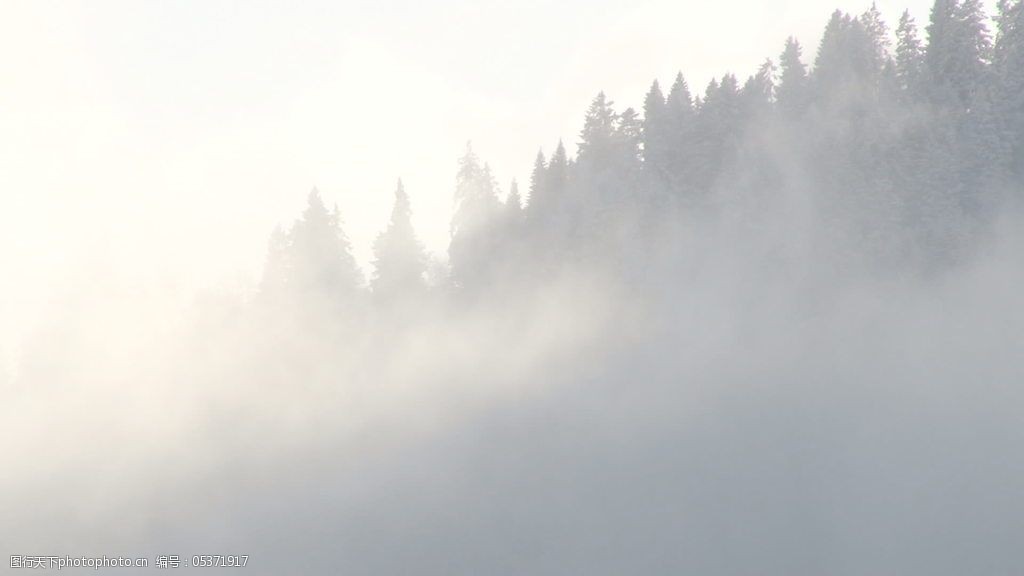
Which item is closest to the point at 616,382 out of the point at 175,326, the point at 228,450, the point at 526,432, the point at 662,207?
the point at 526,432

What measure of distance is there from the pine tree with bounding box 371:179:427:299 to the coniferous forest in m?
0.21

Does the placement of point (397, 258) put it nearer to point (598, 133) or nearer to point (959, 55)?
point (598, 133)

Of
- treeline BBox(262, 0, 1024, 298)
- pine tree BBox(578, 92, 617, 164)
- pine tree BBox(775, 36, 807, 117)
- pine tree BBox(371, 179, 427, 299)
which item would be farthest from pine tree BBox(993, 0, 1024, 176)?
pine tree BBox(371, 179, 427, 299)

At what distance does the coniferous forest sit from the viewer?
7125 centimetres

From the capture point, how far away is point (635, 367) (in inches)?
3388

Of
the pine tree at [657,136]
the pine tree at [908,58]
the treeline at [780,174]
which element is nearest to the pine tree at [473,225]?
the treeline at [780,174]

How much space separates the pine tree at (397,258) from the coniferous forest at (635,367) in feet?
0.70

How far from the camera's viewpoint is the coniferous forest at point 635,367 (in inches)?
2805

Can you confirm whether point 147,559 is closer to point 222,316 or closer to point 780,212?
point 222,316

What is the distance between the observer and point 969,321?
77.4m

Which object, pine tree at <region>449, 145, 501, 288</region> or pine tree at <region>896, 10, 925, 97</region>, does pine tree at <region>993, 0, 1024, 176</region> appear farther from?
pine tree at <region>449, 145, 501, 288</region>

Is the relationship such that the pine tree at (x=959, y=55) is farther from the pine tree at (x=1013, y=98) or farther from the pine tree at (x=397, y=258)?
the pine tree at (x=397, y=258)

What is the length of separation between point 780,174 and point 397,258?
28.5 metres

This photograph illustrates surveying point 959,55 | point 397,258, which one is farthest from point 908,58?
point 397,258
